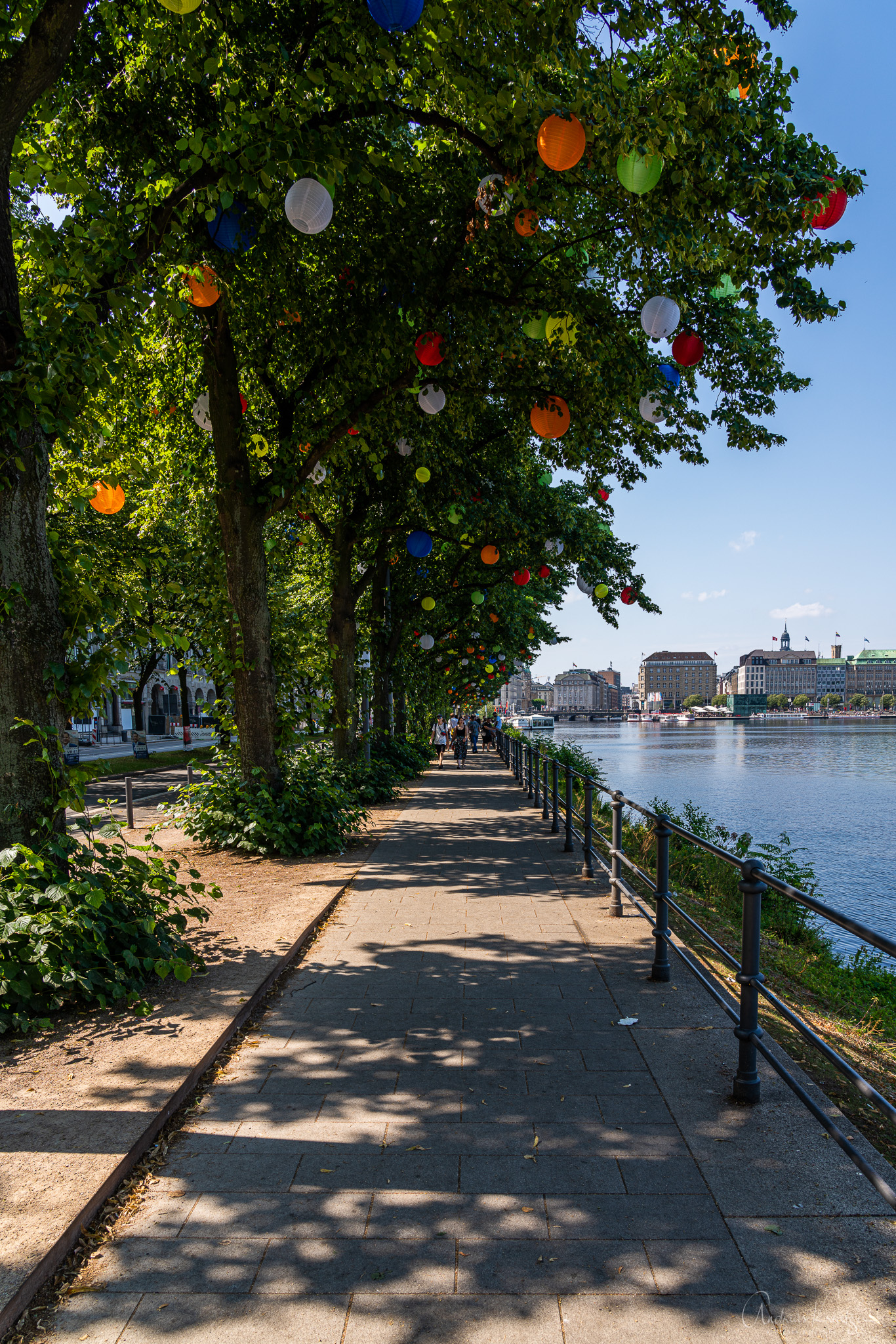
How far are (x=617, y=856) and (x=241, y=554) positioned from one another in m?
5.32

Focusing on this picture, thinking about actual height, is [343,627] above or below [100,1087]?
above

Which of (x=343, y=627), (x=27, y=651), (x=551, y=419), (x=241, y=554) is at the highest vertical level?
(x=551, y=419)

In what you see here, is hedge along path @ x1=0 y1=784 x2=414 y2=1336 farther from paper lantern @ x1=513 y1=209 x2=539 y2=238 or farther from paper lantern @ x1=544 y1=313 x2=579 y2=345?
paper lantern @ x1=513 y1=209 x2=539 y2=238

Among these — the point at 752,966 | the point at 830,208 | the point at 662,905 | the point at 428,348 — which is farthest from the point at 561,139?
the point at 752,966

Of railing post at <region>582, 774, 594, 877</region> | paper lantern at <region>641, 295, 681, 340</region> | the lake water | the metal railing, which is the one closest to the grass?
the metal railing

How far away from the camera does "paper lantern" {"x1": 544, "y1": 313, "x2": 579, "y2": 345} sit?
807 centimetres

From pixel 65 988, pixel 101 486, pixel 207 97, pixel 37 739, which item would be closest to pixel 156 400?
pixel 207 97

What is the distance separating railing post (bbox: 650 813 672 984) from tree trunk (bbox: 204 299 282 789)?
226 inches

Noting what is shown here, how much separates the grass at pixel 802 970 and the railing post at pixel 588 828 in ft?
1.61

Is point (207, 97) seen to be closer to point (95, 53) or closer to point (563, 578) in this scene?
point (95, 53)

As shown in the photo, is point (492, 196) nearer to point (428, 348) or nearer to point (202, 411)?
point (428, 348)

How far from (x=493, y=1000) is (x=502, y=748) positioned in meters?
31.5

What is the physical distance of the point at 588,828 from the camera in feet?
27.8

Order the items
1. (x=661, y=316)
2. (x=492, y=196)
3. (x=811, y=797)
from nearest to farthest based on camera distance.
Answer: (x=661, y=316) → (x=492, y=196) → (x=811, y=797)
